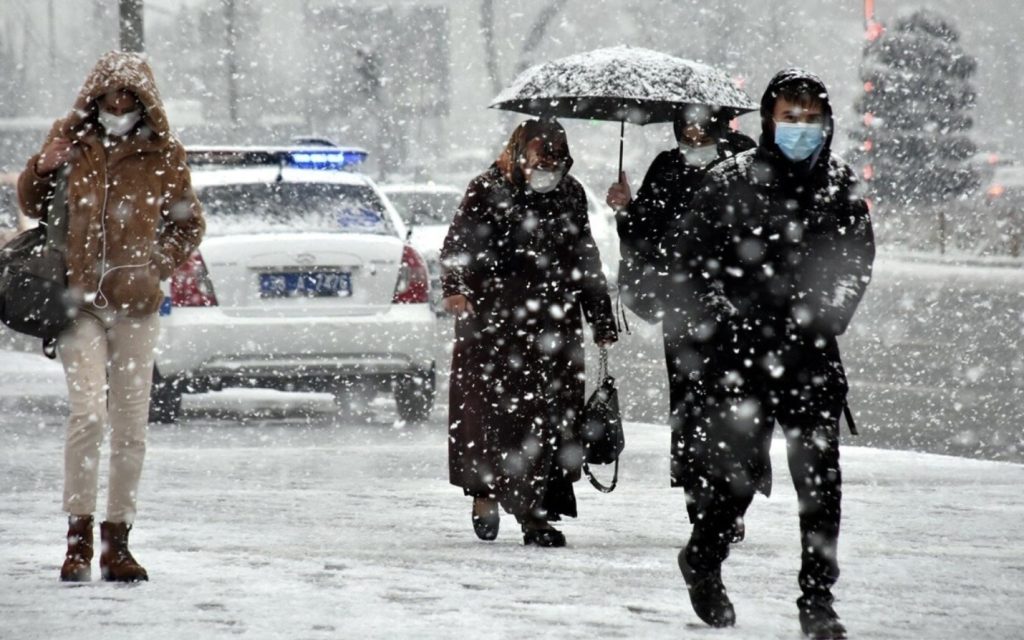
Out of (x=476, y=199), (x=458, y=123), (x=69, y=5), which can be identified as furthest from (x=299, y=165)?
(x=458, y=123)

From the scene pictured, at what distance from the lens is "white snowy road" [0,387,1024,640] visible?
5.47m

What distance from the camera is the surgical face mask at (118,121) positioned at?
19.6ft

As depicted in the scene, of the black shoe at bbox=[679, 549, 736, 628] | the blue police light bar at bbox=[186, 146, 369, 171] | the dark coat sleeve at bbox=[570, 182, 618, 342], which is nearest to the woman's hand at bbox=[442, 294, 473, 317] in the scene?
the dark coat sleeve at bbox=[570, 182, 618, 342]

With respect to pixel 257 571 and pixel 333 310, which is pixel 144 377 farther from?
pixel 333 310

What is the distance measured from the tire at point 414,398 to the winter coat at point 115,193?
234 inches

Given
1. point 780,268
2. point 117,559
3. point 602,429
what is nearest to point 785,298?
point 780,268

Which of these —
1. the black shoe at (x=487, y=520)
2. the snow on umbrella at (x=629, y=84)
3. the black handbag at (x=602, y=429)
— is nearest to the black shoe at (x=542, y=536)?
the black shoe at (x=487, y=520)

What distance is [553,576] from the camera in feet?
21.0

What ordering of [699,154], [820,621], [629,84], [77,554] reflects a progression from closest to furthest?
[820,621]
[77,554]
[699,154]
[629,84]

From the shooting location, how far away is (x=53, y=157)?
593 cm

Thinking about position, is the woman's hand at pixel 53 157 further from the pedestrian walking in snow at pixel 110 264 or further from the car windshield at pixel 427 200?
the car windshield at pixel 427 200

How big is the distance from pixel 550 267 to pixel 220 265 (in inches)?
164

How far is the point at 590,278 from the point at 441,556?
1.25 meters

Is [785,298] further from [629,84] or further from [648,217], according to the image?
[629,84]
